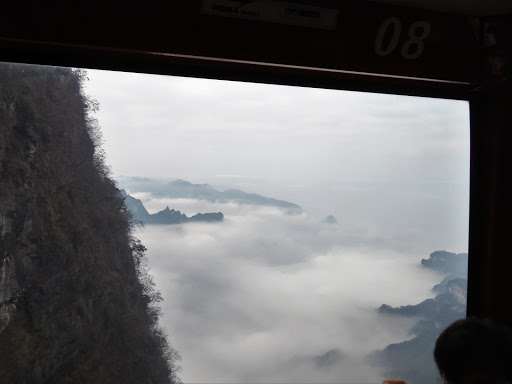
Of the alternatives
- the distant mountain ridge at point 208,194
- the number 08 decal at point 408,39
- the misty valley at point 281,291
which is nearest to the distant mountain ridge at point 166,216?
the misty valley at point 281,291

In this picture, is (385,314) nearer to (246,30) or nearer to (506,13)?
(506,13)

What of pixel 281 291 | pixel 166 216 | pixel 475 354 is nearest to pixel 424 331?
pixel 281 291

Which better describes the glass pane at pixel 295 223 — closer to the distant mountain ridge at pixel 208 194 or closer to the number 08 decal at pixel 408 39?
the distant mountain ridge at pixel 208 194

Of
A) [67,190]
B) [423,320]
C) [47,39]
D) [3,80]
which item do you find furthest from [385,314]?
[3,80]

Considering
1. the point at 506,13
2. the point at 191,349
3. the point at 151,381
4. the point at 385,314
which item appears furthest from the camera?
the point at 151,381

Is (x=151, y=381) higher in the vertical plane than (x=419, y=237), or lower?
lower
